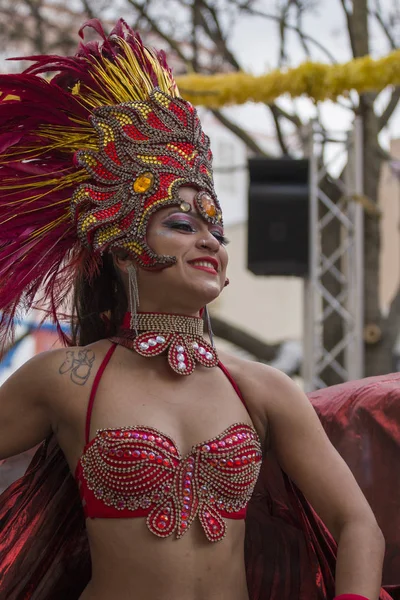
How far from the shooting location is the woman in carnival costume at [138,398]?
229 centimetres

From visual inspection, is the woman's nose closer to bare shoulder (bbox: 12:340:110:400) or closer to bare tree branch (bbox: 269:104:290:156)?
bare shoulder (bbox: 12:340:110:400)

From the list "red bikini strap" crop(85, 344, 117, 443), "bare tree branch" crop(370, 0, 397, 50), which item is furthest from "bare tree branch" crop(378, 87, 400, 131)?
"red bikini strap" crop(85, 344, 117, 443)

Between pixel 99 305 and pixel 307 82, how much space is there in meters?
4.01

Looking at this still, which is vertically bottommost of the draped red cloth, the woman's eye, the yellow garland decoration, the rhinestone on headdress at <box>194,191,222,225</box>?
the draped red cloth

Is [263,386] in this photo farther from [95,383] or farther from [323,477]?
[95,383]

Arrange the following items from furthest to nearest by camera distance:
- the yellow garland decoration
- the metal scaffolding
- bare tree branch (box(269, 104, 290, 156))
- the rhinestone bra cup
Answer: bare tree branch (box(269, 104, 290, 156))
the metal scaffolding
the yellow garland decoration
the rhinestone bra cup

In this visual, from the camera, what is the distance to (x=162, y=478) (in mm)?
2254

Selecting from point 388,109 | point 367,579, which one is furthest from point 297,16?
point 367,579

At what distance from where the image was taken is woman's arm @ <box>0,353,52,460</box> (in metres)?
2.43

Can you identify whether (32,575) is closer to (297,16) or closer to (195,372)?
(195,372)

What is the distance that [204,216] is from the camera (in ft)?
8.13

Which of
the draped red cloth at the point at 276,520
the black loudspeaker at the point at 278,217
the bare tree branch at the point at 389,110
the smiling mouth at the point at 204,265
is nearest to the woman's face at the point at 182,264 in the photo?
the smiling mouth at the point at 204,265

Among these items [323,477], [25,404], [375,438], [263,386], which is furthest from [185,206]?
[375,438]

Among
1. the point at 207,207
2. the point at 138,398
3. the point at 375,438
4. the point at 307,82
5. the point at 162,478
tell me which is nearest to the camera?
the point at 162,478
